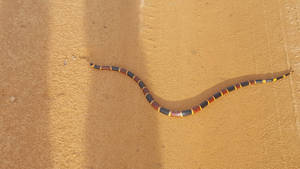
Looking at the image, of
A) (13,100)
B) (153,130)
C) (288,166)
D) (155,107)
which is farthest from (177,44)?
(13,100)

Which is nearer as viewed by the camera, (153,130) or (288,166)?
(288,166)

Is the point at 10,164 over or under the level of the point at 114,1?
under

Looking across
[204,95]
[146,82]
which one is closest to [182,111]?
[204,95]

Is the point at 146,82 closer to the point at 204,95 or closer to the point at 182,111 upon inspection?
the point at 182,111


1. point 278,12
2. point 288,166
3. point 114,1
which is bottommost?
point 288,166

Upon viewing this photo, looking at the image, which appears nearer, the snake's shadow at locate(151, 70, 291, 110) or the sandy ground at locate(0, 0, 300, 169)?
the sandy ground at locate(0, 0, 300, 169)

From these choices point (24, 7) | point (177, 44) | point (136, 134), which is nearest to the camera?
point (136, 134)

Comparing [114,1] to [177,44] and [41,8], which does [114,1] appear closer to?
[41,8]
